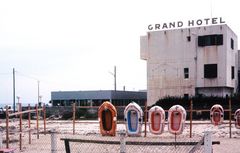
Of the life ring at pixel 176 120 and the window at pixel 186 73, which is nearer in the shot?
the life ring at pixel 176 120

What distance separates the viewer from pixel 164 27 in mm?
49750

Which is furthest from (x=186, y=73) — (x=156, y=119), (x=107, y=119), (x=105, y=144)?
(x=105, y=144)

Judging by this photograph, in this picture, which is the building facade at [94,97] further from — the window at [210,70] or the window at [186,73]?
the window at [210,70]

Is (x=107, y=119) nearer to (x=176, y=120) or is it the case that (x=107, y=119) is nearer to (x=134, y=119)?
(x=134, y=119)

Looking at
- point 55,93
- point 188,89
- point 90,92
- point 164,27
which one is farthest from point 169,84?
point 55,93

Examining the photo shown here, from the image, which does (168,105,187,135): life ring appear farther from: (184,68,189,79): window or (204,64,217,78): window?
(184,68,189,79): window

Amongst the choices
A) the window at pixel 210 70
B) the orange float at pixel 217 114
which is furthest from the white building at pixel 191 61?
the orange float at pixel 217 114

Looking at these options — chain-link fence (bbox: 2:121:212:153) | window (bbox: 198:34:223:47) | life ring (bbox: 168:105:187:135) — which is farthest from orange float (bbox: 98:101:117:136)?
window (bbox: 198:34:223:47)

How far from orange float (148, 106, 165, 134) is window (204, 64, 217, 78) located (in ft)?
91.3

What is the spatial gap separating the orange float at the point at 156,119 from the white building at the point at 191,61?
2778cm

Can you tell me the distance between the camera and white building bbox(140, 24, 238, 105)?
152ft

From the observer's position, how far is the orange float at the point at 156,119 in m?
19.2

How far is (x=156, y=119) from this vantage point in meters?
20.0

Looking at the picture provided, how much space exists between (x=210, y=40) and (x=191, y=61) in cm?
339
